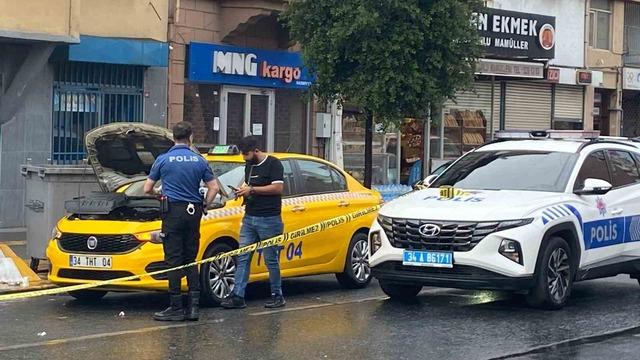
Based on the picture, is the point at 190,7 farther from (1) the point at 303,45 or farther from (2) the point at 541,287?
(2) the point at 541,287

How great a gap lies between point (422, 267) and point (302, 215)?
185 cm

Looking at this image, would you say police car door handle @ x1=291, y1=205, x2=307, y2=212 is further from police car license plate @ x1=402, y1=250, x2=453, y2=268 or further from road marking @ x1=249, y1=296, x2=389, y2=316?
Result: police car license plate @ x1=402, y1=250, x2=453, y2=268

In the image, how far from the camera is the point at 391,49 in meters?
16.2

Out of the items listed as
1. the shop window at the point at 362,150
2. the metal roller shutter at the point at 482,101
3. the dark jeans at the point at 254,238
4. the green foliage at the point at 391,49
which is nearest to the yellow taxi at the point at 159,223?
the dark jeans at the point at 254,238

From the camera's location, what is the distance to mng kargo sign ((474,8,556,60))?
23562 millimetres

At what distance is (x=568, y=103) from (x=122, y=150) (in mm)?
18791

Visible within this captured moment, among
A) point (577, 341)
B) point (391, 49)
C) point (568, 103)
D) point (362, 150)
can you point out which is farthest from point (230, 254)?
point (568, 103)

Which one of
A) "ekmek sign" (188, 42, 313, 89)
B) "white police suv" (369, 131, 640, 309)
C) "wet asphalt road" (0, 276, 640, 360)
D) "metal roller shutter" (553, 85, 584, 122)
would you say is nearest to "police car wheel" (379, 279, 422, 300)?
"white police suv" (369, 131, 640, 309)

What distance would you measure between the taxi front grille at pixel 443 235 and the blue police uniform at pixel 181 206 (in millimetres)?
1975

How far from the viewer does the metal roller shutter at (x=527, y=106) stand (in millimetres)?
25672

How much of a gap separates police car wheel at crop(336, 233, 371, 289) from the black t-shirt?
6.33 ft

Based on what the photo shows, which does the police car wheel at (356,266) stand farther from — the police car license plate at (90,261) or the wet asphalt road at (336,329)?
the police car license plate at (90,261)

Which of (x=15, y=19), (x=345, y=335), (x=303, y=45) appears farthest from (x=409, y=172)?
(x=345, y=335)

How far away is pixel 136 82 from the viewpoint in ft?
58.6
